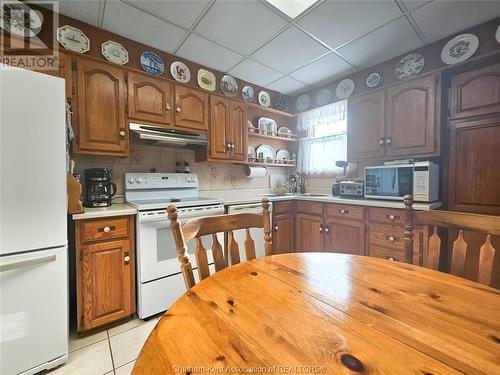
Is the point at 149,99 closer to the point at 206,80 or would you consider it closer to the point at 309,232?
the point at 206,80

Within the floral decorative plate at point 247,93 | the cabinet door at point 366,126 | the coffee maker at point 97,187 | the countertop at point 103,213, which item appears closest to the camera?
the countertop at point 103,213

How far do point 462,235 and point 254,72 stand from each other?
2486mm

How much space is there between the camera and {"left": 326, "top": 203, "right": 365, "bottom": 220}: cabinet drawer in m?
2.20

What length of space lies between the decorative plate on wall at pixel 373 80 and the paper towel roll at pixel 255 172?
1.57m

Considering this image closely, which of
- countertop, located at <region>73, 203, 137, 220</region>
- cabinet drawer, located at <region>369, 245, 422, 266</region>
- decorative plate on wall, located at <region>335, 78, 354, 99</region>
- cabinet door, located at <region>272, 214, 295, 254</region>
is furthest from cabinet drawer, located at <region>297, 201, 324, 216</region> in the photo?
countertop, located at <region>73, 203, 137, 220</region>

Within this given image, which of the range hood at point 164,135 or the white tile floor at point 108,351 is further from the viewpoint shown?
the range hood at point 164,135

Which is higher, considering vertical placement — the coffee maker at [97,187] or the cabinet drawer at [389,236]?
the coffee maker at [97,187]

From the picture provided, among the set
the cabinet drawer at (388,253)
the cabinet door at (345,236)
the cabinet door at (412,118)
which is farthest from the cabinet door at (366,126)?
the cabinet drawer at (388,253)

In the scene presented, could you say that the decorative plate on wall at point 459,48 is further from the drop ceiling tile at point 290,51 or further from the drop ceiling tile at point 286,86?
the drop ceiling tile at point 286,86

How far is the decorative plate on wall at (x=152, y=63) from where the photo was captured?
85.7 inches

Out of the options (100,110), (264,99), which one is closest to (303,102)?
(264,99)

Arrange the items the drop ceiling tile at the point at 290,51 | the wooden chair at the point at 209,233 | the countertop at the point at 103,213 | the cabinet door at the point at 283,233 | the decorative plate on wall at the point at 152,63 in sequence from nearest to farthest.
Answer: the wooden chair at the point at 209,233 < the countertop at the point at 103,213 < the drop ceiling tile at the point at 290,51 < the decorative plate on wall at the point at 152,63 < the cabinet door at the point at 283,233

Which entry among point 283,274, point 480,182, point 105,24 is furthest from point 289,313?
point 105,24

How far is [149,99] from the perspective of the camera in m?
2.05
